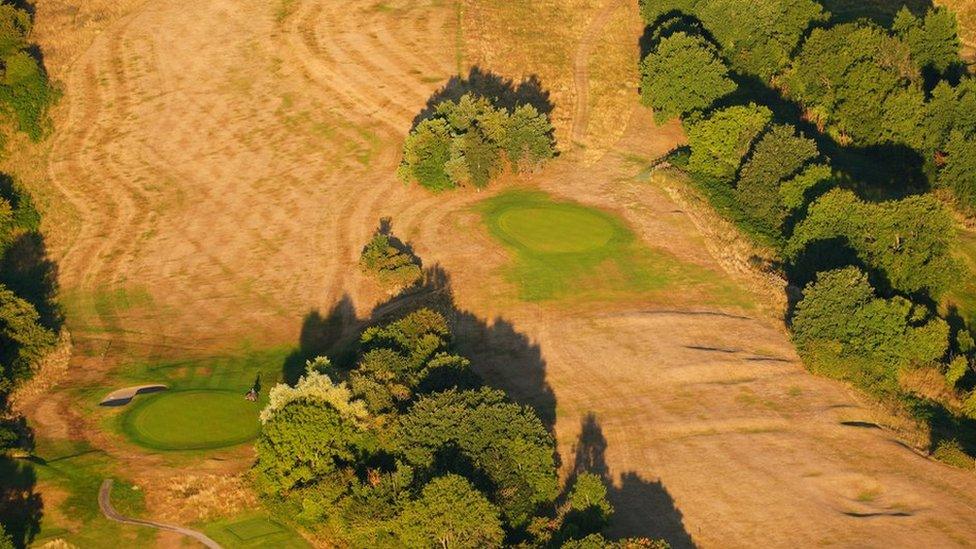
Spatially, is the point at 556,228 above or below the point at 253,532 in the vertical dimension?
above

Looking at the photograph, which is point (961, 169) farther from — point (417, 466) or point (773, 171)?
point (417, 466)

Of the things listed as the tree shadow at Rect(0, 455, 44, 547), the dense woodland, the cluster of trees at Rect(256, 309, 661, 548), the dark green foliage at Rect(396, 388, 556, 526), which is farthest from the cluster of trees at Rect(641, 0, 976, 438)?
the dense woodland

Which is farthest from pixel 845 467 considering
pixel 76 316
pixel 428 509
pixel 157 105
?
pixel 157 105

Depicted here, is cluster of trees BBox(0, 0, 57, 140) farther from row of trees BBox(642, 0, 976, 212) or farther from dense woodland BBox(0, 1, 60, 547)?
row of trees BBox(642, 0, 976, 212)

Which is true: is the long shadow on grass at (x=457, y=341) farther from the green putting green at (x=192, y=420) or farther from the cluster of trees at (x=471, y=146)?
the cluster of trees at (x=471, y=146)

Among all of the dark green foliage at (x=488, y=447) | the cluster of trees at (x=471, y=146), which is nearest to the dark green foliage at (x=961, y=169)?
the cluster of trees at (x=471, y=146)

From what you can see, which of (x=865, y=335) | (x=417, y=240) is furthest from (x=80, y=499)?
(x=865, y=335)
